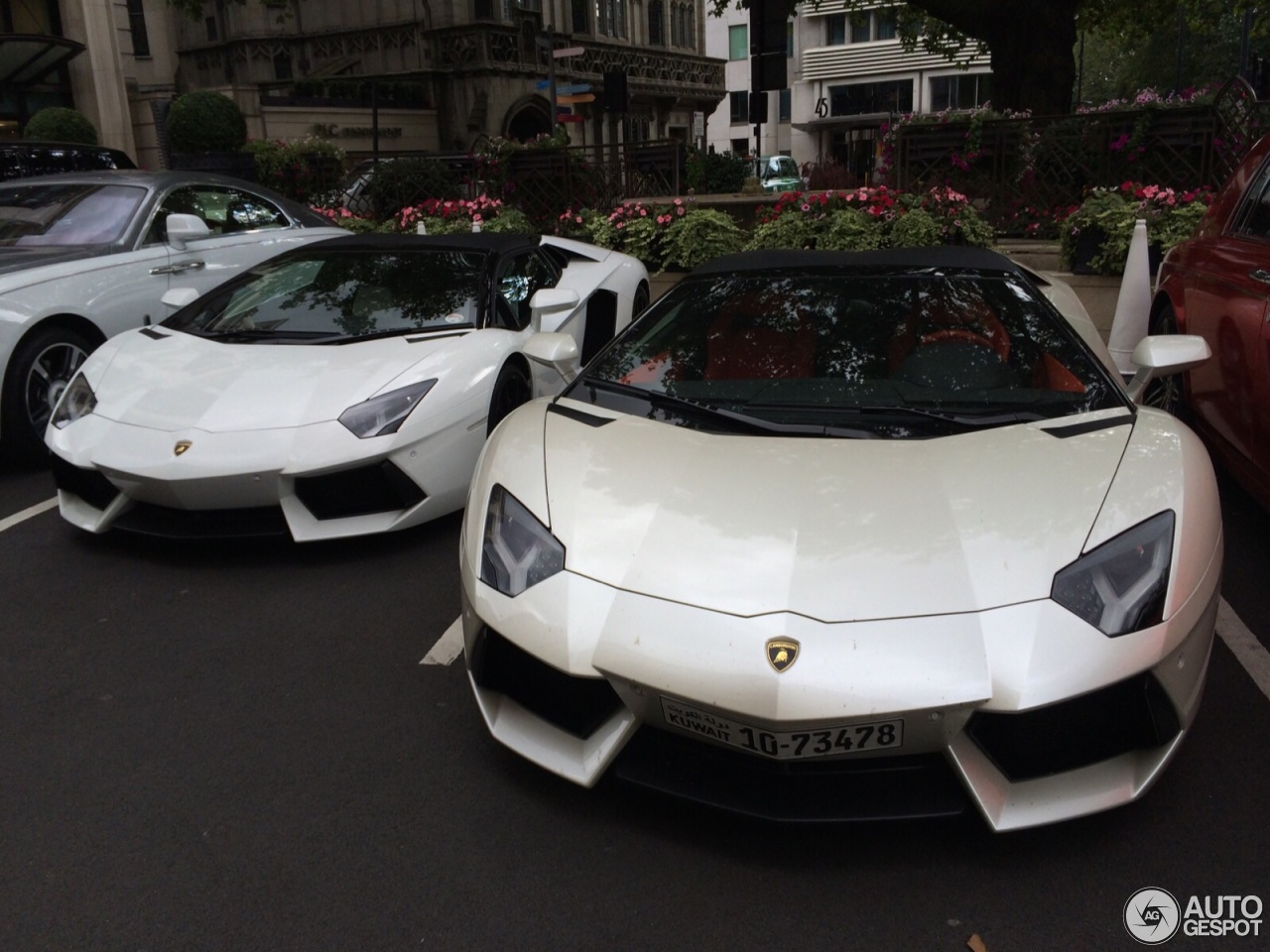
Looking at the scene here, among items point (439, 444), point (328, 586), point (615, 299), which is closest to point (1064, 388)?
point (439, 444)

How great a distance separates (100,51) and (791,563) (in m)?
29.0

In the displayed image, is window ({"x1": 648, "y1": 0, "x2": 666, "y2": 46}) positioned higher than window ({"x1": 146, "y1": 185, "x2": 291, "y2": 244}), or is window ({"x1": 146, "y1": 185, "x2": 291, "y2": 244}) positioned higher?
window ({"x1": 648, "y1": 0, "x2": 666, "y2": 46})

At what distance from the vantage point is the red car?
388cm

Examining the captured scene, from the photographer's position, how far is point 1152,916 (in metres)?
2.14

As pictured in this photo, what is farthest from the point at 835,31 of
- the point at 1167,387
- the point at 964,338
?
the point at 964,338

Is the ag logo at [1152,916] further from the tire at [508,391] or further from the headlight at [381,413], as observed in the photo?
the tire at [508,391]

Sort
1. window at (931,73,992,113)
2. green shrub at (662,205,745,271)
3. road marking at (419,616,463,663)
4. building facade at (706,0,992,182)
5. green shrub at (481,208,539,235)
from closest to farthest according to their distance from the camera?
1. road marking at (419,616,463,663)
2. green shrub at (662,205,745,271)
3. green shrub at (481,208,539,235)
4. window at (931,73,992,113)
5. building facade at (706,0,992,182)

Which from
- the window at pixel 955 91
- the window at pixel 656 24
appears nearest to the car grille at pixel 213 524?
the window at pixel 656 24

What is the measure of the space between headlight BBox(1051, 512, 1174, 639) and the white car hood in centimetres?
5

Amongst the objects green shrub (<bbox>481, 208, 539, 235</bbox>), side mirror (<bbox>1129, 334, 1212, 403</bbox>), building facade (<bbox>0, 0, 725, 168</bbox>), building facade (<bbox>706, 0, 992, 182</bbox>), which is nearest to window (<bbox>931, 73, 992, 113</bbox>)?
building facade (<bbox>706, 0, 992, 182</bbox>)

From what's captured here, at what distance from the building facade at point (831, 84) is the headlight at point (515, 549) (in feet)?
149

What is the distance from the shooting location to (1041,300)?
3438 millimetres

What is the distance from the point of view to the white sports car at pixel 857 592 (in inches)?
83.4

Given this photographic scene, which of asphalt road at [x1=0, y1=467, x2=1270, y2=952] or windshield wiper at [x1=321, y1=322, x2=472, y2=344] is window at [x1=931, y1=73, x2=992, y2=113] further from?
asphalt road at [x1=0, y1=467, x2=1270, y2=952]
